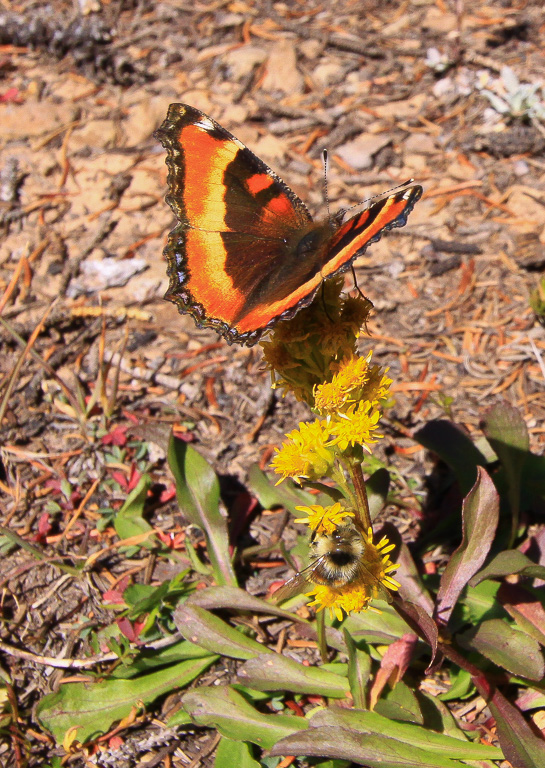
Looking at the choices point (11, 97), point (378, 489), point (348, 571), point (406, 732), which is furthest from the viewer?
point (11, 97)

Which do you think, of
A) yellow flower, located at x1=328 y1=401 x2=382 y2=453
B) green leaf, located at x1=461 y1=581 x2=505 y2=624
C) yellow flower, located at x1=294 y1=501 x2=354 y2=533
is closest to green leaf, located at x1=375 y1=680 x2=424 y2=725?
green leaf, located at x1=461 y1=581 x2=505 y2=624

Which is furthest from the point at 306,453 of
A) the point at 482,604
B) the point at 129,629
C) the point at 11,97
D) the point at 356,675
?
the point at 11,97

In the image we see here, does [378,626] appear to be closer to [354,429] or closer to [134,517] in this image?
[354,429]

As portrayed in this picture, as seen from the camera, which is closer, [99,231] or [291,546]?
[291,546]

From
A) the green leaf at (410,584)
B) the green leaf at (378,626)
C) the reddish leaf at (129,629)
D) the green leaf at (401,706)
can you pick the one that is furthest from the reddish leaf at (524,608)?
the reddish leaf at (129,629)

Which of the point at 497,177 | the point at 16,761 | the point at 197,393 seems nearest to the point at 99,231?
the point at 197,393

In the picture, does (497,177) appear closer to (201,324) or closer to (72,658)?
(201,324)
